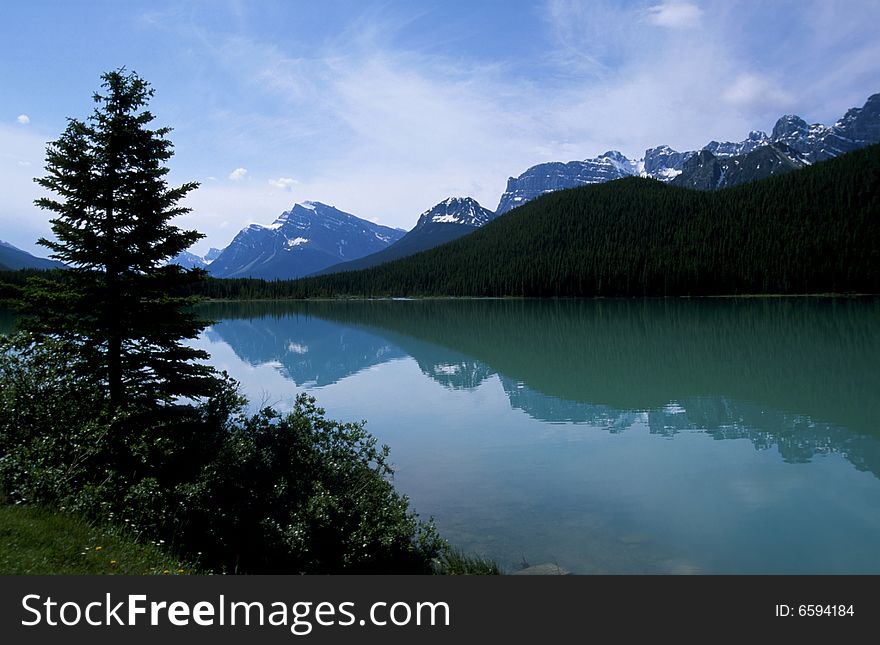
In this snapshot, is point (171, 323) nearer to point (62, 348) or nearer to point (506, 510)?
point (62, 348)

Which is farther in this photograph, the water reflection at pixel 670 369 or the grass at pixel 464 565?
the water reflection at pixel 670 369

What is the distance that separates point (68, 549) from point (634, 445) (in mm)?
18556

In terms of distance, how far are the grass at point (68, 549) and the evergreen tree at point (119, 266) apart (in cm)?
583

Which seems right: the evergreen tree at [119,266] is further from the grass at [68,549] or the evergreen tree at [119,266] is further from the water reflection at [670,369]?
the water reflection at [670,369]

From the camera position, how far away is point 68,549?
334 inches

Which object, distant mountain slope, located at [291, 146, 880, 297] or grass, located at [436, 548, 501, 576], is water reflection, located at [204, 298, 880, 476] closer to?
grass, located at [436, 548, 501, 576]

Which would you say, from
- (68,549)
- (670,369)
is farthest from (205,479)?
(670,369)

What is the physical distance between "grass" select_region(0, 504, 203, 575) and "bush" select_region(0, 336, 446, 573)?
2.56 feet

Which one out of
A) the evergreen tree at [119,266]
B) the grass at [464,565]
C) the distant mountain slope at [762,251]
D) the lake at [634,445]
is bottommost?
the grass at [464,565]

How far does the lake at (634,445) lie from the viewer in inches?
516

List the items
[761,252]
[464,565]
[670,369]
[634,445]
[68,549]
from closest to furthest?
[68,549], [464,565], [634,445], [670,369], [761,252]

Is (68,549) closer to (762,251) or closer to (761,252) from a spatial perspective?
(761,252)

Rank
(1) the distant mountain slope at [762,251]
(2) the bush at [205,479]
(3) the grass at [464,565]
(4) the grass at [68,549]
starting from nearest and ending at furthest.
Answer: (4) the grass at [68,549] < (2) the bush at [205,479] < (3) the grass at [464,565] < (1) the distant mountain slope at [762,251]

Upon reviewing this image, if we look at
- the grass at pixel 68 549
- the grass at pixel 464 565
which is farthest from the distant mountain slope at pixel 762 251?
the grass at pixel 68 549
